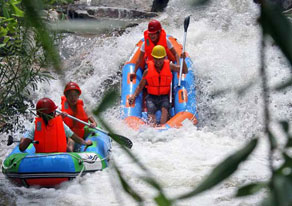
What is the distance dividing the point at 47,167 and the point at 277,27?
5296 millimetres

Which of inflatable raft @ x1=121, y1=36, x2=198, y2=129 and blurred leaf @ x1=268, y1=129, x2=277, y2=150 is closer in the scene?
blurred leaf @ x1=268, y1=129, x2=277, y2=150

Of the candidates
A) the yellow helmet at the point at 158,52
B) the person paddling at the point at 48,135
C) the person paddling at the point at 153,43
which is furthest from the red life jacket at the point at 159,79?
the person paddling at the point at 48,135

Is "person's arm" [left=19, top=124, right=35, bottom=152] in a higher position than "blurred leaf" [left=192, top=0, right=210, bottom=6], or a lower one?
lower

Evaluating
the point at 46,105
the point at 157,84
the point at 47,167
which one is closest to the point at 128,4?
the point at 157,84

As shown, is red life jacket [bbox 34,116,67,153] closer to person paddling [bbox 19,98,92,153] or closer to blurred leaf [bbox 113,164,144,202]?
person paddling [bbox 19,98,92,153]

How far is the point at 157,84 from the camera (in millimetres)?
7242

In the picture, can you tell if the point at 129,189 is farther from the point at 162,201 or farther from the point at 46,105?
the point at 46,105

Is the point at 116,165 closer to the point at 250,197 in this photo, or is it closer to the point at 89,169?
the point at 250,197

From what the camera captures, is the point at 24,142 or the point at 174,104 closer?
the point at 24,142

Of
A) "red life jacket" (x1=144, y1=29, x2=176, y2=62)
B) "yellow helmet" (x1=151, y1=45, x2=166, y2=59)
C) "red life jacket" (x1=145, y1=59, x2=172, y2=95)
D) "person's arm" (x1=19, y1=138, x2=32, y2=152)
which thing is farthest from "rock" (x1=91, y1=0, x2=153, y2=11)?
"person's arm" (x1=19, y1=138, x2=32, y2=152)

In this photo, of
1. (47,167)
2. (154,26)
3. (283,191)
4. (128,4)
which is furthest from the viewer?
(128,4)

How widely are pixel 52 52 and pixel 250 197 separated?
22 centimetres

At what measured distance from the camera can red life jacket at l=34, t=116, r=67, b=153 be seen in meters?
5.50

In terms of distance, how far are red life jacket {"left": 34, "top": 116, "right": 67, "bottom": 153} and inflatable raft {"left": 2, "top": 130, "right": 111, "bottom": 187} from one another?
14cm
